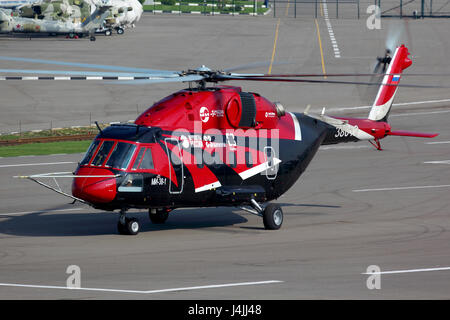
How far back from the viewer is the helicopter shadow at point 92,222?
23.7 m

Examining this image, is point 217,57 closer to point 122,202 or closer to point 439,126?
point 439,126

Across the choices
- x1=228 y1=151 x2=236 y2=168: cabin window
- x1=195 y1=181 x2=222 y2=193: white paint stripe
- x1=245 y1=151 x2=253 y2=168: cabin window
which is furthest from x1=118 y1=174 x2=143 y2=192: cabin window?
x1=245 y1=151 x2=253 y2=168: cabin window

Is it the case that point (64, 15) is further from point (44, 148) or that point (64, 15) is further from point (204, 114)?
point (204, 114)

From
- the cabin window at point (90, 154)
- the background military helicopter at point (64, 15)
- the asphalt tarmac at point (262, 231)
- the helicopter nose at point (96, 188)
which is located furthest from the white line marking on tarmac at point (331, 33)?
the helicopter nose at point (96, 188)

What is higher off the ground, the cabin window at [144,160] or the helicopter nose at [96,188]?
the cabin window at [144,160]

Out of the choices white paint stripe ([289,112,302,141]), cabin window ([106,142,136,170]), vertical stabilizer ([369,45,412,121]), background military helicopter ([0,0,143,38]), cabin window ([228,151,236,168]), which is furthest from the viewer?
background military helicopter ([0,0,143,38])

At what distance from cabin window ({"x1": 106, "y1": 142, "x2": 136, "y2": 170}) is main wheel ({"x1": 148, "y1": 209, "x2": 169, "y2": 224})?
12.0 feet

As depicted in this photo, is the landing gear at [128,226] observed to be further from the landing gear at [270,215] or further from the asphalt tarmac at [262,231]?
the landing gear at [270,215]

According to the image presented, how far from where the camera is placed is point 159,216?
2503cm

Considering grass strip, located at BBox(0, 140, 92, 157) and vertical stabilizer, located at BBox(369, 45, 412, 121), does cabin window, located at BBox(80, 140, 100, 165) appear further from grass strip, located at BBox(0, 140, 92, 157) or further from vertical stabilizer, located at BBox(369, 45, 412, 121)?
grass strip, located at BBox(0, 140, 92, 157)

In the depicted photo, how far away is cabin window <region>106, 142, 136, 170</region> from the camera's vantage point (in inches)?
847

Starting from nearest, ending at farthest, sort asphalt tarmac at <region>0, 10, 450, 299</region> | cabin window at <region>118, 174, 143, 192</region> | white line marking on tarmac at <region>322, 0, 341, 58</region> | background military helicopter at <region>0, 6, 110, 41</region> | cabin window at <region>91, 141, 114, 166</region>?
1. asphalt tarmac at <region>0, 10, 450, 299</region>
2. cabin window at <region>118, 174, 143, 192</region>
3. cabin window at <region>91, 141, 114, 166</region>
4. white line marking on tarmac at <region>322, 0, 341, 58</region>
5. background military helicopter at <region>0, 6, 110, 41</region>

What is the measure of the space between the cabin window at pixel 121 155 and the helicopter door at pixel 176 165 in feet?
3.59

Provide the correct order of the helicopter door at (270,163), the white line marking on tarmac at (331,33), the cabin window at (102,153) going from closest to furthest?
the cabin window at (102,153), the helicopter door at (270,163), the white line marking on tarmac at (331,33)
